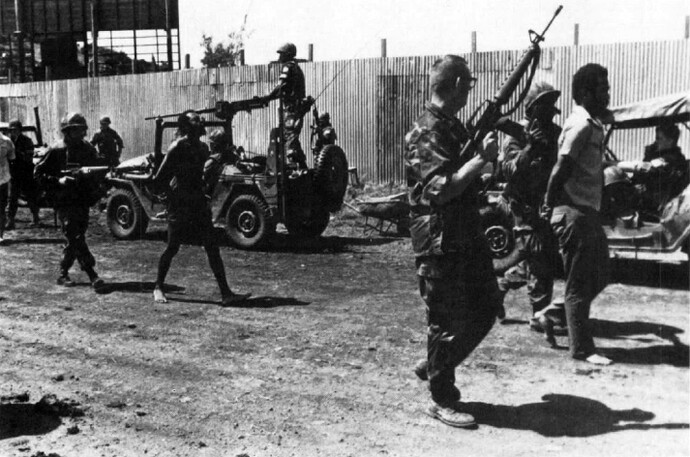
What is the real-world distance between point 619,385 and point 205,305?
426cm

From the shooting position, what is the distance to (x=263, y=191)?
11680 millimetres

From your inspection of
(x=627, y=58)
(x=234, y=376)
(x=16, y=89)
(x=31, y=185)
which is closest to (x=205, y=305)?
(x=234, y=376)

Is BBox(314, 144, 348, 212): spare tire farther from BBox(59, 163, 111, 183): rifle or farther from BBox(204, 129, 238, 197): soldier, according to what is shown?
BBox(59, 163, 111, 183): rifle

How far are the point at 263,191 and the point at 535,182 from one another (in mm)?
5544

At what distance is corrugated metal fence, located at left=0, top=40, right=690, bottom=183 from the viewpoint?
14.2 m

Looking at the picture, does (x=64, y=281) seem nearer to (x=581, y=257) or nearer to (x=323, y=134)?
(x=581, y=257)

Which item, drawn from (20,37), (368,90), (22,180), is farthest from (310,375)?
(20,37)

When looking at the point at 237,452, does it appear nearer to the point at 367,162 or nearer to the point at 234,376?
the point at 234,376

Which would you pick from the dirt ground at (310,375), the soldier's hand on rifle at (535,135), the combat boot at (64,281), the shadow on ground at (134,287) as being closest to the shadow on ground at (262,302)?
the dirt ground at (310,375)

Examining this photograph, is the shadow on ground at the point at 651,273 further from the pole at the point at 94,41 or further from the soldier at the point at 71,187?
the pole at the point at 94,41

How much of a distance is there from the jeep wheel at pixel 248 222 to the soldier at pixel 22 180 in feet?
14.7

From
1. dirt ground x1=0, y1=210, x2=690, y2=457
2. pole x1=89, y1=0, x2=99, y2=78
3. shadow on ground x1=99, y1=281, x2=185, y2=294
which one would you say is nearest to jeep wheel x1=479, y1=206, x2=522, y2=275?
dirt ground x1=0, y1=210, x2=690, y2=457

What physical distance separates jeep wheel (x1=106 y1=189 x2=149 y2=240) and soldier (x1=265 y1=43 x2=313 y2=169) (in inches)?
102

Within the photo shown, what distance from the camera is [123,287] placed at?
30.6 feet
